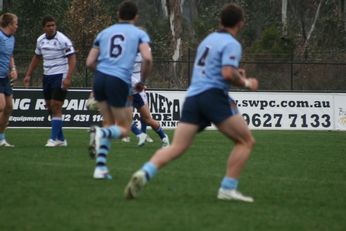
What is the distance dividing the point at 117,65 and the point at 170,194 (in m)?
1.80

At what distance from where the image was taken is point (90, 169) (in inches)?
467

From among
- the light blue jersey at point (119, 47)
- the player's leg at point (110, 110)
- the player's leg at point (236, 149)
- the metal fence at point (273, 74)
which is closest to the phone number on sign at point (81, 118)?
the metal fence at point (273, 74)

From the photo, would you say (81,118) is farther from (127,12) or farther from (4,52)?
(127,12)

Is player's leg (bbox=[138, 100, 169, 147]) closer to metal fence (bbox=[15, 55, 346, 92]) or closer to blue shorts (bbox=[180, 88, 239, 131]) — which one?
blue shorts (bbox=[180, 88, 239, 131])

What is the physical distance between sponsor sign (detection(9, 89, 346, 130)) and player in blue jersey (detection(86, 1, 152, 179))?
14.6 m

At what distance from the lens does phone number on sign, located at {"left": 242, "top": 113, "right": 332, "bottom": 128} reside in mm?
26141

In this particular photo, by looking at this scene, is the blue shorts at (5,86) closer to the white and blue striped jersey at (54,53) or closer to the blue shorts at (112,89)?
the white and blue striped jersey at (54,53)

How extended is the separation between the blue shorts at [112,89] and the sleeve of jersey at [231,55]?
1.97m

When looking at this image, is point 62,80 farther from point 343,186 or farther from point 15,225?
point 15,225

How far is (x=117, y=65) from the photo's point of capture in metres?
10.4

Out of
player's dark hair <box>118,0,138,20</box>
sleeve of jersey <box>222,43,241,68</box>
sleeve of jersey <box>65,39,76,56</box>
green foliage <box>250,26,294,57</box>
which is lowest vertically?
sleeve of jersey <box>222,43,241,68</box>

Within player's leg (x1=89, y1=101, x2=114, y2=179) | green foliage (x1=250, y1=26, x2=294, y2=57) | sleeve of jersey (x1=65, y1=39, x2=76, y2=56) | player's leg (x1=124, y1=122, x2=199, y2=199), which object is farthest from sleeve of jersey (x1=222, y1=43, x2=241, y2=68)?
green foliage (x1=250, y1=26, x2=294, y2=57)

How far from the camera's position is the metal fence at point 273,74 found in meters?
31.4

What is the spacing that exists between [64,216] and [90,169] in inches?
157
